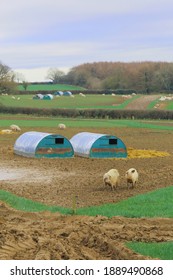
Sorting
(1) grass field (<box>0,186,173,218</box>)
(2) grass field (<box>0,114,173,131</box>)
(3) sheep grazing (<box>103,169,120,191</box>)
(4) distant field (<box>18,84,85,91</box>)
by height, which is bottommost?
(2) grass field (<box>0,114,173,131</box>)

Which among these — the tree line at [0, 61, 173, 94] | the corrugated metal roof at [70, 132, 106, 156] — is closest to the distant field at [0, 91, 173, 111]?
the tree line at [0, 61, 173, 94]

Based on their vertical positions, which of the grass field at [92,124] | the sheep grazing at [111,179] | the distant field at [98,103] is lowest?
the grass field at [92,124]

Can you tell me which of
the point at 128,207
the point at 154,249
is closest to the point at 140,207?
the point at 128,207

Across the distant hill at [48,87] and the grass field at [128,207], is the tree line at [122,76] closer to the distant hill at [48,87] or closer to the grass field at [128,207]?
the distant hill at [48,87]

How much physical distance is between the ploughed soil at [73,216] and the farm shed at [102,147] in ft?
2.67

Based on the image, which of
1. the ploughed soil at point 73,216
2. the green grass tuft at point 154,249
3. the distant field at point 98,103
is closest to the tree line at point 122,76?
the distant field at point 98,103

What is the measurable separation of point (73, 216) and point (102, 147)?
16.6 m

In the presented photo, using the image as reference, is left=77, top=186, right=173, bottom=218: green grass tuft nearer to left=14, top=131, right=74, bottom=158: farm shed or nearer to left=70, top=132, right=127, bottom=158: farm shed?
left=70, top=132, right=127, bottom=158: farm shed

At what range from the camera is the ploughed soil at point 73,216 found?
36.4ft

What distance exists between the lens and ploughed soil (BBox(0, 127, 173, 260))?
1109 centimetres

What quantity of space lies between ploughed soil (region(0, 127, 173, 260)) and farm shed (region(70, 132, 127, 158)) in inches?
32.1

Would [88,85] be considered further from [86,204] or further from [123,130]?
[86,204]
